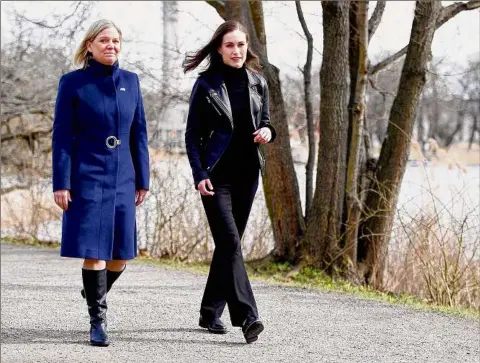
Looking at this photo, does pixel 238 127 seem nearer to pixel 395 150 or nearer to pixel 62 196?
pixel 62 196

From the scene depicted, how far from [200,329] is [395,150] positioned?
15.4 feet

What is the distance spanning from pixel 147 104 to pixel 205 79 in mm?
8373

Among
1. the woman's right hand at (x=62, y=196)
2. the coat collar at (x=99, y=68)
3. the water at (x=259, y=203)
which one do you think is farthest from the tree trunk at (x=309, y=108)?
the woman's right hand at (x=62, y=196)

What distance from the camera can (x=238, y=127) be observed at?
567cm

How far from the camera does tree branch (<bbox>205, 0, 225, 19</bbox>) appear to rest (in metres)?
10.8

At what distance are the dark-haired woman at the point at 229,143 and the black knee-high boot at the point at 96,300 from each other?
73 cm

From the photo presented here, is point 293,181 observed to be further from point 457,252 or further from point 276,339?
point 276,339

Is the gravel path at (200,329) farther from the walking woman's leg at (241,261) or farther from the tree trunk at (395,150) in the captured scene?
the tree trunk at (395,150)

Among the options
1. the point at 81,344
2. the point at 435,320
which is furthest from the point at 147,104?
the point at 81,344

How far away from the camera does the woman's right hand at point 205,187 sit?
554 cm

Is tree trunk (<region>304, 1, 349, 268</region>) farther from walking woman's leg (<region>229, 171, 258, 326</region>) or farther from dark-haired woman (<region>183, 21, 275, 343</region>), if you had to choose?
walking woman's leg (<region>229, 171, 258, 326</region>)

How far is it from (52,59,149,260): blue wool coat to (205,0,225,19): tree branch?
216 inches

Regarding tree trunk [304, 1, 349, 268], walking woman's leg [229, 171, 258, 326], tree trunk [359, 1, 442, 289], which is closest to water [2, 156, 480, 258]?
tree trunk [359, 1, 442, 289]

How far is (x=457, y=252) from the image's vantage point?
8.98 meters
